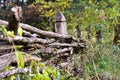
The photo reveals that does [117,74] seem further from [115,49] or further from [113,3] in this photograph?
[113,3]

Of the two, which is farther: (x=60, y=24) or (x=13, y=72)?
(x=60, y=24)

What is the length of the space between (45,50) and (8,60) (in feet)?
2.98

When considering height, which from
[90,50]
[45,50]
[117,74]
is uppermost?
[45,50]

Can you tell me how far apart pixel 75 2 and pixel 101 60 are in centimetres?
235

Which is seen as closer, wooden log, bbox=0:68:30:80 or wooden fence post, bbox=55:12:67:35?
wooden log, bbox=0:68:30:80

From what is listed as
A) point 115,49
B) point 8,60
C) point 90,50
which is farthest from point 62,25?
point 8,60

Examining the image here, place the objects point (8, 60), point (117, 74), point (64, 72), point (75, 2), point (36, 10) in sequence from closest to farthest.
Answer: point (8, 60), point (64, 72), point (117, 74), point (75, 2), point (36, 10)

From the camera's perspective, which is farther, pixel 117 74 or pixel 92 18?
pixel 92 18

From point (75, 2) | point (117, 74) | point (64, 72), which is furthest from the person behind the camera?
point (75, 2)

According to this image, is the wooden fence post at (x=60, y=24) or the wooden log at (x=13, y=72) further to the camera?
the wooden fence post at (x=60, y=24)

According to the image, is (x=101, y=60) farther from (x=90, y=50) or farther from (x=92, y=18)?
(x=92, y=18)

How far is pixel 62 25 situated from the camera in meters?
3.37

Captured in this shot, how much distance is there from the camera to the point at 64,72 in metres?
2.85

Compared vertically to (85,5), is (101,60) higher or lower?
lower
